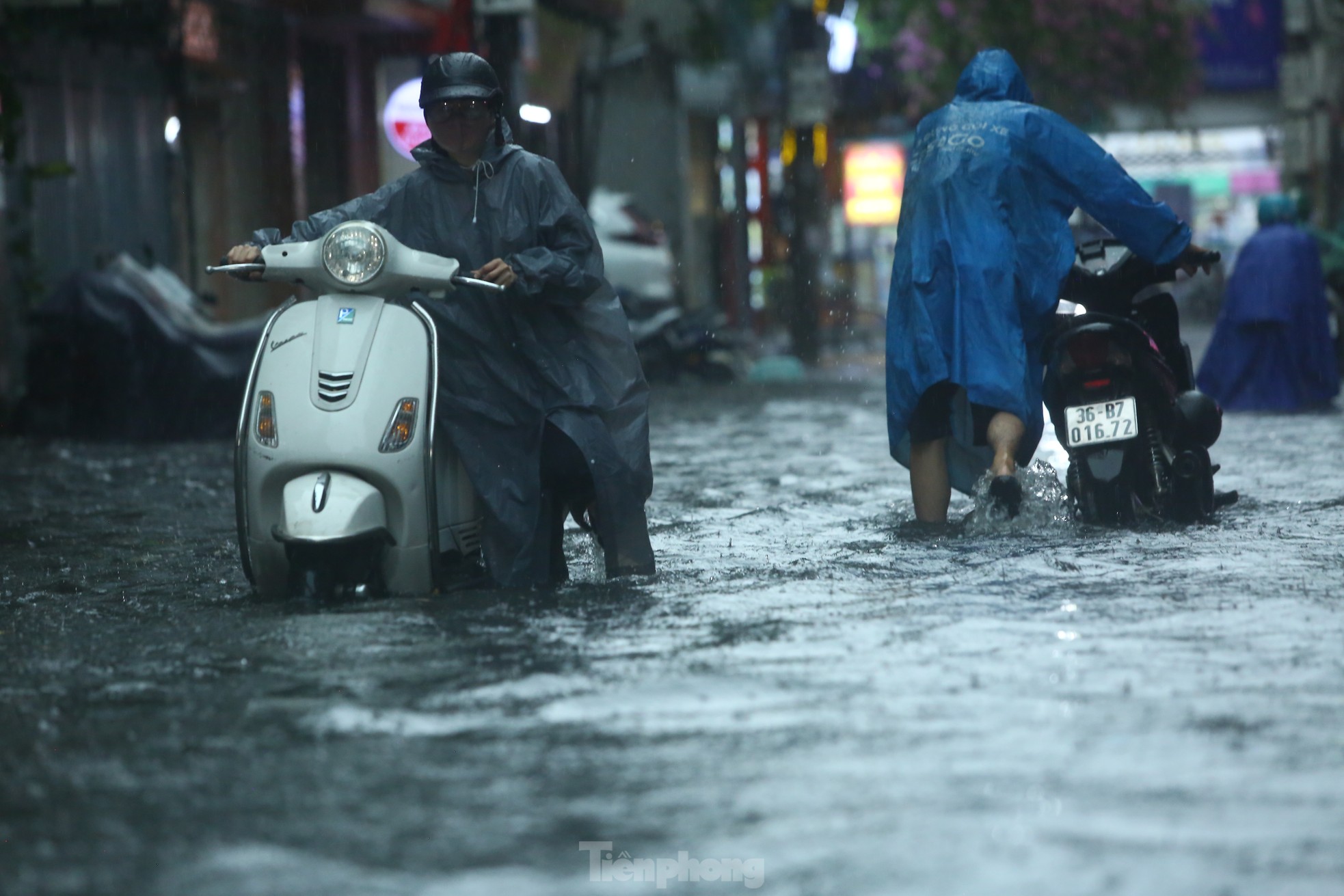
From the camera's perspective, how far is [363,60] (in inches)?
894

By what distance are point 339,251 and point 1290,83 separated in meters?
22.0

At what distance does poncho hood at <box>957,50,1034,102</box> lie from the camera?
24.4 ft

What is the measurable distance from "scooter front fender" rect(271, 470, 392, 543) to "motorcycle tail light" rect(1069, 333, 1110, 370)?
8.31 feet

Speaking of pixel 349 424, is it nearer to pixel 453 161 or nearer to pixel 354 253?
pixel 354 253

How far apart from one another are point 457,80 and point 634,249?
1675 cm

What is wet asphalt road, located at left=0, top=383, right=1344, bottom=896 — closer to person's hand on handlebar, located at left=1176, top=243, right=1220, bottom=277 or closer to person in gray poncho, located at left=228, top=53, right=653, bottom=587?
person in gray poncho, located at left=228, top=53, right=653, bottom=587

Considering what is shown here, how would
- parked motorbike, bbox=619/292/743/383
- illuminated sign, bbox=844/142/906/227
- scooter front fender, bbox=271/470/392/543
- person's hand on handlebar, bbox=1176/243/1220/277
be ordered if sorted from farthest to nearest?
illuminated sign, bbox=844/142/906/227, parked motorbike, bbox=619/292/743/383, person's hand on handlebar, bbox=1176/243/1220/277, scooter front fender, bbox=271/470/392/543

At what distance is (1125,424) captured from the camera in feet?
23.5

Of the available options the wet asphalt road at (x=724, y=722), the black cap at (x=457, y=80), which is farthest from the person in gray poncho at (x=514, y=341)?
the wet asphalt road at (x=724, y=722)

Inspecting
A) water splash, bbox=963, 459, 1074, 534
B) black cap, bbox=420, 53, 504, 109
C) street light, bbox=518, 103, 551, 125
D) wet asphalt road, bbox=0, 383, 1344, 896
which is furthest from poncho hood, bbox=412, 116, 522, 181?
street light, bbox=518, 103, 551, 125

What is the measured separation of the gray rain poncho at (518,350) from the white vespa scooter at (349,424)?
169mm

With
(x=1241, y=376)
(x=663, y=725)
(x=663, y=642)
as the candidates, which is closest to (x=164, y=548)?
Result: (x=663, y=642)

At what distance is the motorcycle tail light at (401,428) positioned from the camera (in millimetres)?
5715

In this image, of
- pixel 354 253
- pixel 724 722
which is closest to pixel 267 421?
pixel 354 253
